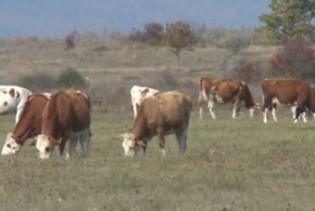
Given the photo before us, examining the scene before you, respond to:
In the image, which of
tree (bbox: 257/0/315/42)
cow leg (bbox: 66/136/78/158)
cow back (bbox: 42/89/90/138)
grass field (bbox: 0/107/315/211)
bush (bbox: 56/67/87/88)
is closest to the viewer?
grass field (bbox: 0/107/315/211)

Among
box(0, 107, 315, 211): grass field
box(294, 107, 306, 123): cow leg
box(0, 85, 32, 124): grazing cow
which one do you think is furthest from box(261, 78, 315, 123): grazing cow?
box(0, 107, 315, 211): grass field

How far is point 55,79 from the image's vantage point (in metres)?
75.2

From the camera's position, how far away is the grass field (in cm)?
1741

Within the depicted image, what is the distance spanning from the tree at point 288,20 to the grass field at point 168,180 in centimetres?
7162

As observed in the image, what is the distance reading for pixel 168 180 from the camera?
2003 cm

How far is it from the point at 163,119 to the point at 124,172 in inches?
229

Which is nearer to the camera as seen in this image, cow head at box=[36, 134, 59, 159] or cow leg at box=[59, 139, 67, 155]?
cow head at box=[36, 134, 59, 159]

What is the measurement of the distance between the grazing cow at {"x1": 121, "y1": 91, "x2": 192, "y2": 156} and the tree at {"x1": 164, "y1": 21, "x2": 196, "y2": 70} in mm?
71028

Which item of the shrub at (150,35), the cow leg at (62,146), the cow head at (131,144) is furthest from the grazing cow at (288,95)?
the shrub at (150,35)

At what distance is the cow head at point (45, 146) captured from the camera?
24938 millimetres

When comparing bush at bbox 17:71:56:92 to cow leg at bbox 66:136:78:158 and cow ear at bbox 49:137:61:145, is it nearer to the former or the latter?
cow leg at bbox 66:136:78:158

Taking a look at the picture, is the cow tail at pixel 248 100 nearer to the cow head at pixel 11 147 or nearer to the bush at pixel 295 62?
the bush at pixel 295 62

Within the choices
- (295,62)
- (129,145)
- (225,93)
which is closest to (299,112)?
(225,93)

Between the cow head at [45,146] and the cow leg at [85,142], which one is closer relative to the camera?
the cow head at [45,146]
